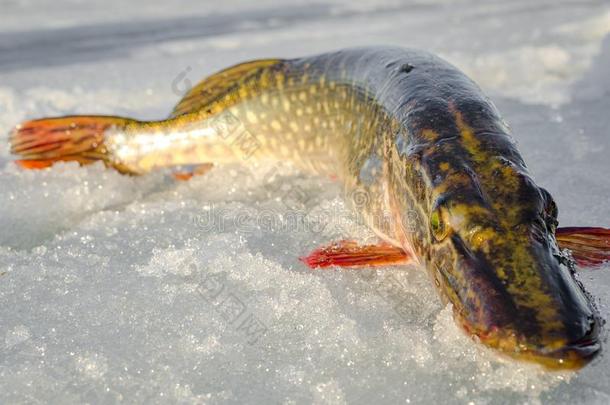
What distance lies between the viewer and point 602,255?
189 centimetres

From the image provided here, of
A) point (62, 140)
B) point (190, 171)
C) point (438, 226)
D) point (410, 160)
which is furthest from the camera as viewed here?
point (190, 171)

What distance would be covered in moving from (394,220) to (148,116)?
2.30 metres

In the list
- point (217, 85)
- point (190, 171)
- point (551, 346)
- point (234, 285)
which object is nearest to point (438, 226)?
point (551, 346)

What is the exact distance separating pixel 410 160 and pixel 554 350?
82 centimetres

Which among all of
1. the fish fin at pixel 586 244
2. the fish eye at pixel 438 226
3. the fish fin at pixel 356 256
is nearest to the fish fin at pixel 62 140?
the fish fin at pixel 356 256

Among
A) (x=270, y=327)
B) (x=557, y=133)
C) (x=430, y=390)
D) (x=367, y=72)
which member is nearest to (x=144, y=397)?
(x=270, y=327)

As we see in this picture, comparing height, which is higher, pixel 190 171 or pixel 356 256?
pixel 356 256

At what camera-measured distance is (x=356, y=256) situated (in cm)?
195

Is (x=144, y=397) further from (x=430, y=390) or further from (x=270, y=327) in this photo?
(x=430, y=390)

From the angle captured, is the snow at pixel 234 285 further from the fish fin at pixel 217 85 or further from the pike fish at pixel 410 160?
the fish fin at pixel 217 85

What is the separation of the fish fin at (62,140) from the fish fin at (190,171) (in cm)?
25

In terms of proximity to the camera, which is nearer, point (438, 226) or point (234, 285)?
point (438, 226)

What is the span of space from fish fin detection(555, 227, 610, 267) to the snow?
82mm

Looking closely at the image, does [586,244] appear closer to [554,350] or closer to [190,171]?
[554,350]
